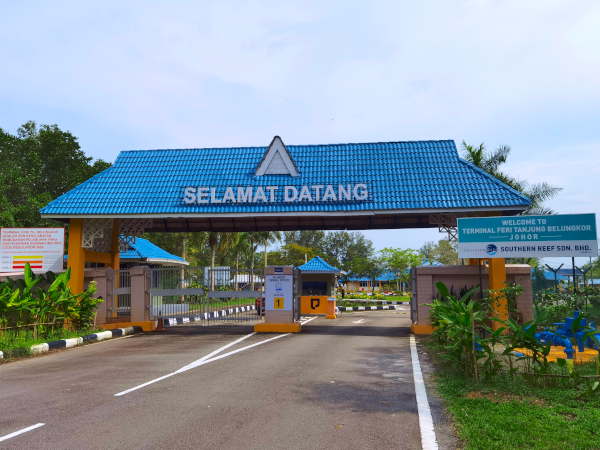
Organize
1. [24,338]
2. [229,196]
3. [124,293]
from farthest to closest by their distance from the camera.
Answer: [124,293] → [229,196] → [24,338]

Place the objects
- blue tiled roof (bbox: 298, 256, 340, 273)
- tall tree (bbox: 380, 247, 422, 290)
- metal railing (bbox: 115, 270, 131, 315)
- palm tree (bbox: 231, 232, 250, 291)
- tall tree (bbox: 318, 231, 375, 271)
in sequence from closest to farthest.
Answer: metal railing (bbox: 115, 270, 131, 315)
blue tiled roof (bbox: 298, 256, 340, 273)
palm tree (bbox: 231, 232, 250, 291)
tall tree (bbox: 380, 247, 422, 290)
tall tree (bbox: 318, 231, 375, 271)

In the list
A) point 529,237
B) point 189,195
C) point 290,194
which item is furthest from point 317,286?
point 529,237

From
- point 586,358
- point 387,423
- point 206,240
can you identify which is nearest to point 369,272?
point 206,240

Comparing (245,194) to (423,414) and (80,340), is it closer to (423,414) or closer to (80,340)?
(80,340)

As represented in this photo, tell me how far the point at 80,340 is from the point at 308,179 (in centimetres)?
962

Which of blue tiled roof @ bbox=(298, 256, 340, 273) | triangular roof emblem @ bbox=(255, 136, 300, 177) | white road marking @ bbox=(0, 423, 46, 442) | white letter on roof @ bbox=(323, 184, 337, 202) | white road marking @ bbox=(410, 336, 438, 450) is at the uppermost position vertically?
triangular roof emblem @ bbox=(255, 136, 300, 177)

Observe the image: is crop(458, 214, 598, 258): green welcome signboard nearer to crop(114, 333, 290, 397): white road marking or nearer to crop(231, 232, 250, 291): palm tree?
crop(114, 333, 290, 397): white road marking

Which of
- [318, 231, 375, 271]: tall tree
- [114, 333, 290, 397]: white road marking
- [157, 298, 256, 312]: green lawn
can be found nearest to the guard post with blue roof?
[157, 298, 256, 312]: green lawn

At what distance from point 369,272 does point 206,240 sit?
112 ft

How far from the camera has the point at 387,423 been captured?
6.18 metres

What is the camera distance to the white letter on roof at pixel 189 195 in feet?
60.0

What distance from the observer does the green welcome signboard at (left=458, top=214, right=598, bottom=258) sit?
10.3 m

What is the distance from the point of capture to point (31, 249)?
18.8 m

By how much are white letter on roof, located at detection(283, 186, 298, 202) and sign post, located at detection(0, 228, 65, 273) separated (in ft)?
28.0
